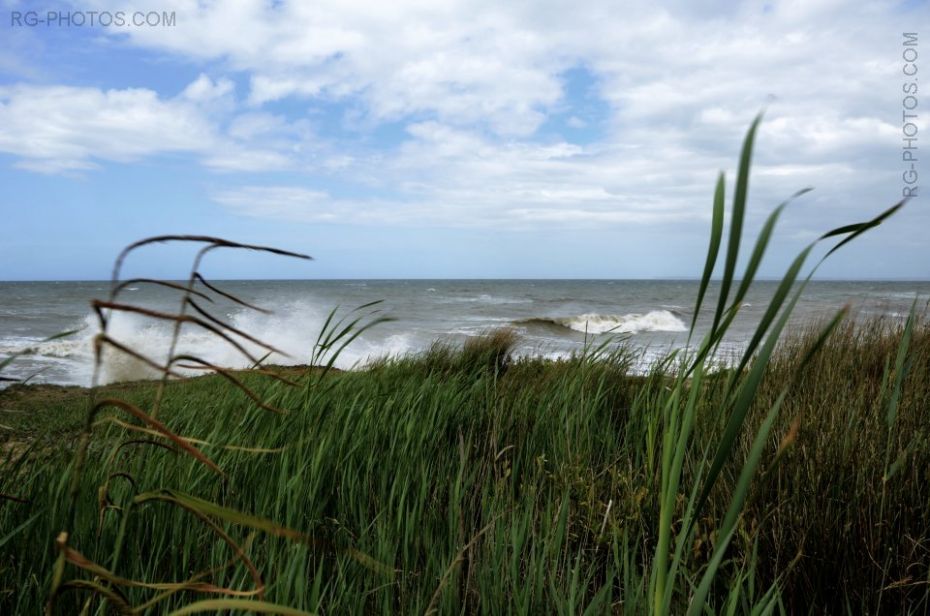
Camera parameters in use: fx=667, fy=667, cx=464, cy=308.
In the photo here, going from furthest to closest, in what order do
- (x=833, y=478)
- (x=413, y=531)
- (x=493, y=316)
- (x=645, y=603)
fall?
(x=493, y=316) → (x=833, y=478) → (x=413, y=531) → (x=645, y=603)

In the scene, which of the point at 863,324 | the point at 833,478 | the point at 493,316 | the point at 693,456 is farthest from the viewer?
the point at 493,316

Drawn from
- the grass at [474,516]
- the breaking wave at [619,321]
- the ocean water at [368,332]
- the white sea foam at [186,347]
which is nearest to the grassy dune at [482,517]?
the grass at [474,516]

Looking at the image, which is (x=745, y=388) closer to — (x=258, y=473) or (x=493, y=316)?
(x=258, y=473)

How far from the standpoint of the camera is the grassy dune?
1.64 meters

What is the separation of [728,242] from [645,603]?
1278mm

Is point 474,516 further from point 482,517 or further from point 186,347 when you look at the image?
point 186,347

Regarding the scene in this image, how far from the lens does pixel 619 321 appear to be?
24531mm

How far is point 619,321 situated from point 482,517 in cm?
2317

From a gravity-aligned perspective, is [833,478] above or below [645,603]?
above

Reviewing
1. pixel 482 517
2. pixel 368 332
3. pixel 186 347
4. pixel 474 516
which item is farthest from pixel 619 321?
pixel 482 517

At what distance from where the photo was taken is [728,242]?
0.63m

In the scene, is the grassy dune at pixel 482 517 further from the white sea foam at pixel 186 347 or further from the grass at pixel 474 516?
the white sea foam at pixel 186 347

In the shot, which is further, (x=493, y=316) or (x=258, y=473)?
(x=493, y=316)

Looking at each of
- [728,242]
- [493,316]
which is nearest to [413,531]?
[728,242]
